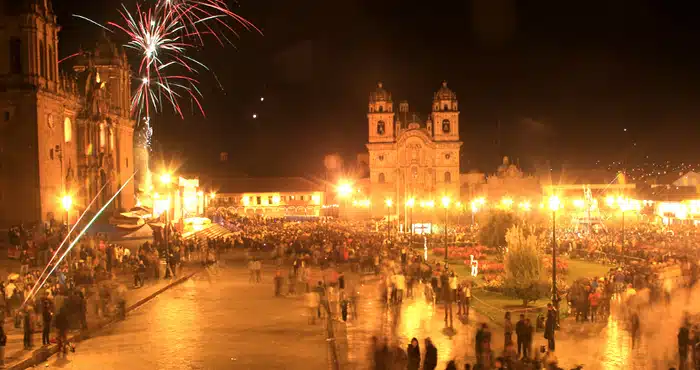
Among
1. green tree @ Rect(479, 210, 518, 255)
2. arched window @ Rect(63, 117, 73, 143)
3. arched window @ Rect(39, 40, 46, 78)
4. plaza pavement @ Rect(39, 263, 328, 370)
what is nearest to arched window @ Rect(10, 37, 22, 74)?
arched window @ Rect(39, 40, 46, 78)

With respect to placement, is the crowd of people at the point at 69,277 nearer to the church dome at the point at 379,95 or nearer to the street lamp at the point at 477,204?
the street lamp at the point at 477,204

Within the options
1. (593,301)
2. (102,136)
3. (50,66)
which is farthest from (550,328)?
(102,136)

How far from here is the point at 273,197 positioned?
272ft

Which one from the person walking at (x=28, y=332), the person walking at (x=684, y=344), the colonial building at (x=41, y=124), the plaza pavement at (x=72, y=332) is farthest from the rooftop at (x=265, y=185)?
the person walking at (x=684, y=344)

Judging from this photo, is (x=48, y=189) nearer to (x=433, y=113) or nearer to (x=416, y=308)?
(x=416, y=308)

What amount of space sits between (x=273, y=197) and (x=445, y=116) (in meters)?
23.3

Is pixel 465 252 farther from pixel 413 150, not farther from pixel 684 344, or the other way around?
pixel 413 150

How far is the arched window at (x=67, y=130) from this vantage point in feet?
117

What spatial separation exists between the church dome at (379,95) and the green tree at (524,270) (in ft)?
211

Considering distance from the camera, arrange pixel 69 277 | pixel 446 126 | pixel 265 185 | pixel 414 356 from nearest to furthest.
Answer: pixel 414 356, pixel 69 277, pixel 265 185, pixel 446 126

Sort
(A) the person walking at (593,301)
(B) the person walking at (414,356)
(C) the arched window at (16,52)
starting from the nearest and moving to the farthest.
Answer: (B) the person walking at (414,356) < (A) the person walking at (593,301) < (C) the arched window at (16,52)

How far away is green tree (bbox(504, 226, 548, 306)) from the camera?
20.0 m

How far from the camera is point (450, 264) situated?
32.8 metres

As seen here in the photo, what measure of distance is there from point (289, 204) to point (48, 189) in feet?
168
